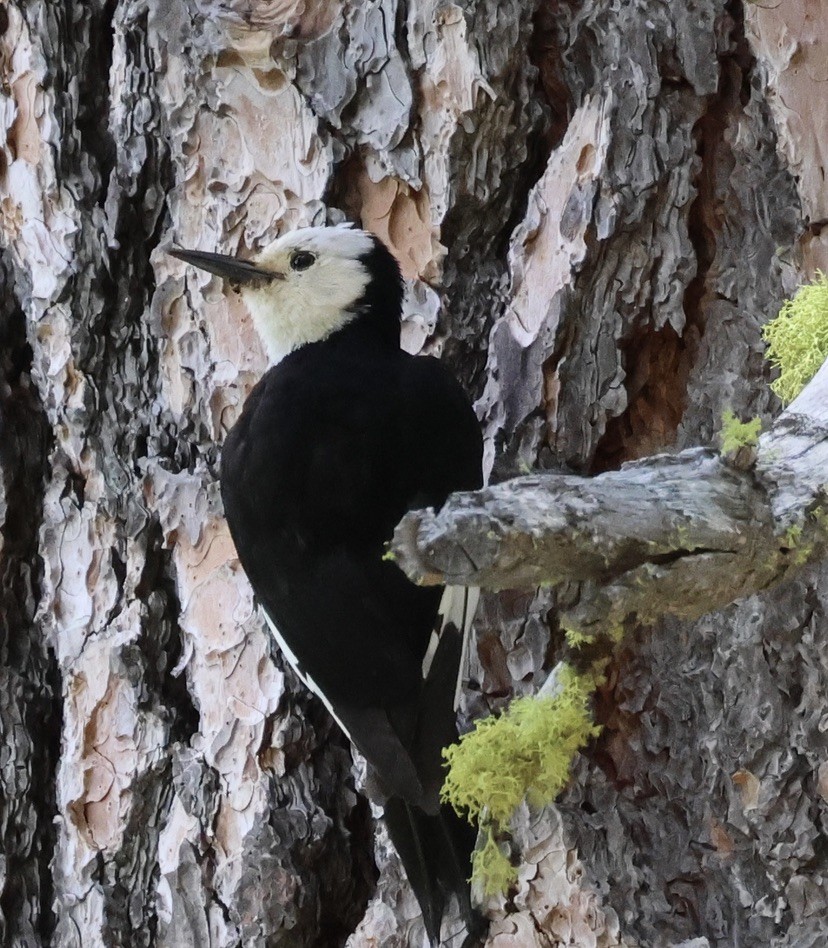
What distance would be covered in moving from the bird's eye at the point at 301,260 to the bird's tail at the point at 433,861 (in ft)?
2.35

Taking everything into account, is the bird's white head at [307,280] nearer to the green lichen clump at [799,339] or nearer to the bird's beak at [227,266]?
the bird's beak at [227,266]

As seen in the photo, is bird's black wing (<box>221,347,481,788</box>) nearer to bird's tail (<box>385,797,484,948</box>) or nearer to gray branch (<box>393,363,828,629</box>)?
bird's tail (<box>385,797,484,948</box>)

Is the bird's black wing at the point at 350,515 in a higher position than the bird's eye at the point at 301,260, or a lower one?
lower

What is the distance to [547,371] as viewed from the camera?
156cm

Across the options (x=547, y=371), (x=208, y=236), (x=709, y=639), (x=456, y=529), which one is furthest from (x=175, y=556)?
(x=456, y=529)

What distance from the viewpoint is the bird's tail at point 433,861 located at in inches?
57.0

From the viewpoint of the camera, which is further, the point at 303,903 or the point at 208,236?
the point at 208,236

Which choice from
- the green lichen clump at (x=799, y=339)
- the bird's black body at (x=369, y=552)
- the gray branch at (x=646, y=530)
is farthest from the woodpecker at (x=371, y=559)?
the gray branch at (x=646, y=530)

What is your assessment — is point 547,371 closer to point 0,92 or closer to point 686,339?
point 686,339

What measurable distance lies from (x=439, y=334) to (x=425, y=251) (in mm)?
113

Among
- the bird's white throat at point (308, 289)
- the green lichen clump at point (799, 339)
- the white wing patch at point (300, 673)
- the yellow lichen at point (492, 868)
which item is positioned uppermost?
the bird's white throat at point (308, 289)

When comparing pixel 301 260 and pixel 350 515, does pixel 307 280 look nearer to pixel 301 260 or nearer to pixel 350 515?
pixel 301 260

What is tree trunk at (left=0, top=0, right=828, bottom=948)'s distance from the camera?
1.46m

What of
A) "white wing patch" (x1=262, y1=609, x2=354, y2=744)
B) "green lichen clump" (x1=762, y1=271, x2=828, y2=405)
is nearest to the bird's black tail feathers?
"white wing patch" (x1=262, y1=609, x2=354, y2=744)
